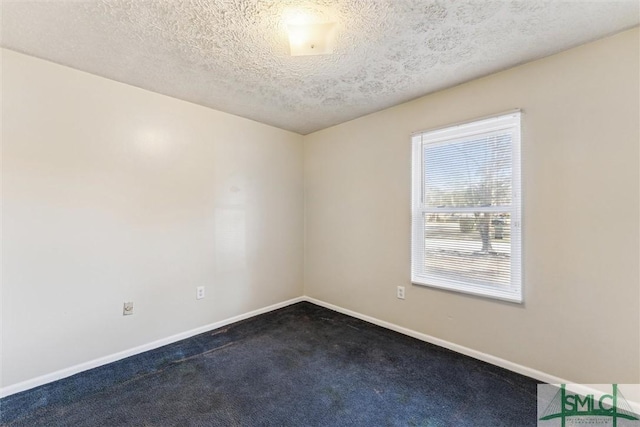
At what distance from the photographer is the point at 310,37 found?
1584 millimetres

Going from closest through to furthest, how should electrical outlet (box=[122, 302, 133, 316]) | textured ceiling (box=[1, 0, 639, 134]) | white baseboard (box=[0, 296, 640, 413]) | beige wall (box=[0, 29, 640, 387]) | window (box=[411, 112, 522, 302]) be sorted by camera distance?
textured ceiling (box=[1, 0, 639, 134])
beige wall (box=[0, 29, 640, 387])
white baseboard (box=[0, 296, 640, 413])
window (box=[411, 112, 522, 302])
electrical outlet (box=[122, 302, 133, 316])

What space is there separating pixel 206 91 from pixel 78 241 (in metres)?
1.60

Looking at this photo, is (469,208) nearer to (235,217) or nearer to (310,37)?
(310,37)

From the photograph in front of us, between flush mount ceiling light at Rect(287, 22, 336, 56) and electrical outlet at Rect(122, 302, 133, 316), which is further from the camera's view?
electrical outlet at Rect(122, 302, 133, 316)

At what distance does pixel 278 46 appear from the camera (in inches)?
69.5

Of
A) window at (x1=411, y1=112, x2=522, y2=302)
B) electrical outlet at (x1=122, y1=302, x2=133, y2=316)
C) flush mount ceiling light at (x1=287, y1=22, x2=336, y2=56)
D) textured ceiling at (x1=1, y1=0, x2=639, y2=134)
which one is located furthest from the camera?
electrical outlet at (x1=122, y1=302, x2=133, y2=316)

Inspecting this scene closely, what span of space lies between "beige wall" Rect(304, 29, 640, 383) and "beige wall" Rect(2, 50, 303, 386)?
6.12 feet

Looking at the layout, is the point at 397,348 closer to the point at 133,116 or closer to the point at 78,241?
the point at 78,241

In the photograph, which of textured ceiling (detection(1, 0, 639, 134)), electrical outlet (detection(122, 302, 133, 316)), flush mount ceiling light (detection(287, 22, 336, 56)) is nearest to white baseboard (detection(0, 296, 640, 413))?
electrical outlet (detection(122, 302, 133, 316))

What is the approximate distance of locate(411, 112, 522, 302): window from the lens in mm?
2072

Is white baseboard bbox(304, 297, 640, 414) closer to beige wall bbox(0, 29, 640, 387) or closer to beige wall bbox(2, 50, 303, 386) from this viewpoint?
beige wall bbox(0, 29, 640, 387)

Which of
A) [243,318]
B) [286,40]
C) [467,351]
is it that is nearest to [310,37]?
[286,40]

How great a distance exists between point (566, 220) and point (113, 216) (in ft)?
11.2

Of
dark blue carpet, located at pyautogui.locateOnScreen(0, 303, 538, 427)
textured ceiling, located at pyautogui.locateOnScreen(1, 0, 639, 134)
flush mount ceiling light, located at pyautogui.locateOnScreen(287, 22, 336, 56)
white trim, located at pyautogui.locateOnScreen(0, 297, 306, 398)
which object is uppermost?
textured ceiling, located at pyautogui.locateOnScreen(1, 0, 639, 134)
